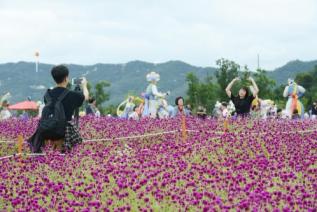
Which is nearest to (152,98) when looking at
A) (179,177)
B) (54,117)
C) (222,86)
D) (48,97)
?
(48,97)

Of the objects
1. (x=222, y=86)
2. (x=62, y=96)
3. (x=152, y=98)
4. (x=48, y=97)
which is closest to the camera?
(x=62, y=96)

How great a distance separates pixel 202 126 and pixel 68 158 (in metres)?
5.20

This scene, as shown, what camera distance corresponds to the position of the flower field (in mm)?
6215

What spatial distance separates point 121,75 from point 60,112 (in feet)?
434

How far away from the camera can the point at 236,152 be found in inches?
392

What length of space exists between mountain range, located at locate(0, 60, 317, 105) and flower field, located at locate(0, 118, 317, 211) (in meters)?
98.0

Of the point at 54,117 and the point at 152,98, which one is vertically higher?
the point at 152,98

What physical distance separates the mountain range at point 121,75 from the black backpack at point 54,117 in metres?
97.9

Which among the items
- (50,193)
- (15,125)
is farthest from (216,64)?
(50,193)

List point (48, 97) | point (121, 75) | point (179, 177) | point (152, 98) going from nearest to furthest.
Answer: point (179, 177) < point (48, 97) < point (152, 98) < point (121, 75)

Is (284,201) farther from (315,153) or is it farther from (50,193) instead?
(315,153)

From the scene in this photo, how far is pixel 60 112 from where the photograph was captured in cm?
963

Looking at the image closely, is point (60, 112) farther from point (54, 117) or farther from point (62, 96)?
point (62, 96)

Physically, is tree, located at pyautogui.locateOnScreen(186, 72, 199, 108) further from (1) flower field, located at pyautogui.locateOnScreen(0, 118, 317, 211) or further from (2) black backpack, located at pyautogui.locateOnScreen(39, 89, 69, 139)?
(2) black backpack, located at pyautogui.locateOnScreen(39, 89, 69, 139)
